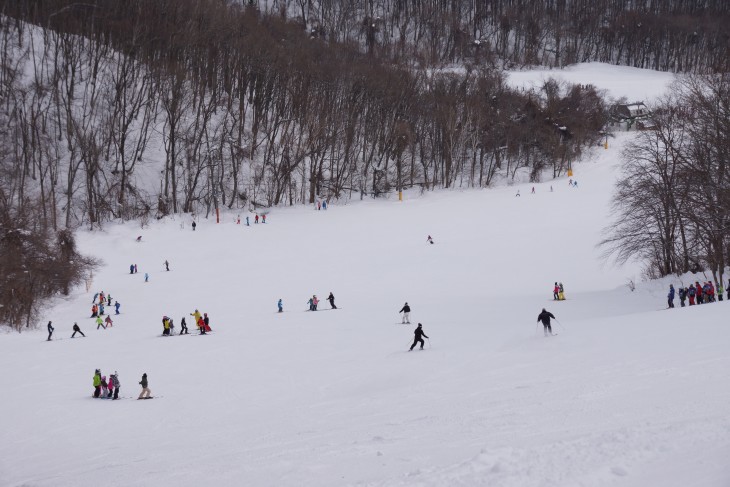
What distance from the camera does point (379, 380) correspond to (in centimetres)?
1659

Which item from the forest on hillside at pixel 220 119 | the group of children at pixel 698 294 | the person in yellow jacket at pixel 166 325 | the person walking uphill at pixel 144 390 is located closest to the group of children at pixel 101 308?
the person in yellow jacket at pixel 166 325

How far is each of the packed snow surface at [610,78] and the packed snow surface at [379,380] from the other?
66301mm

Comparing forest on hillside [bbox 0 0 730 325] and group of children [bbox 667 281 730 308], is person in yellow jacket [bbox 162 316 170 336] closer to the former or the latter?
forest on hillside [bbox 0 0 730 325]

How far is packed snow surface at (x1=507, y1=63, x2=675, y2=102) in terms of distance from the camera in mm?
99938

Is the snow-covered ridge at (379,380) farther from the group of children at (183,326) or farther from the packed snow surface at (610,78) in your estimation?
the packed snow surface at (610,78)

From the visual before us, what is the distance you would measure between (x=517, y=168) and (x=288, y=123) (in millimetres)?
30264

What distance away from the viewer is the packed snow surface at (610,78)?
328 ft

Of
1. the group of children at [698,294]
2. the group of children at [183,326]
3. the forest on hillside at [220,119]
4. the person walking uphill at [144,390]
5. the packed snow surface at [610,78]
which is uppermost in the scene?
the packed snow surface at [610,78]

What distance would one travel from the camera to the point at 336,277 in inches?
1526

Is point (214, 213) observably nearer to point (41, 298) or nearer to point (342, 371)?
point (41, 298)

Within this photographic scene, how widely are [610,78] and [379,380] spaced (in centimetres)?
10860

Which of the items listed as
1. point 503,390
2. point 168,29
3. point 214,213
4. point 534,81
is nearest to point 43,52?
point 168,29

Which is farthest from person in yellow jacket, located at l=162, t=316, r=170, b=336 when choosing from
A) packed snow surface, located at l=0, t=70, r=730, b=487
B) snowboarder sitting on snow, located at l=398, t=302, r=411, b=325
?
snowboarder sitting on snow, located at l=398, t=302, r=411, b=325

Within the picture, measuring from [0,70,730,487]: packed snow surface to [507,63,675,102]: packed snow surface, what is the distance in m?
66.3
